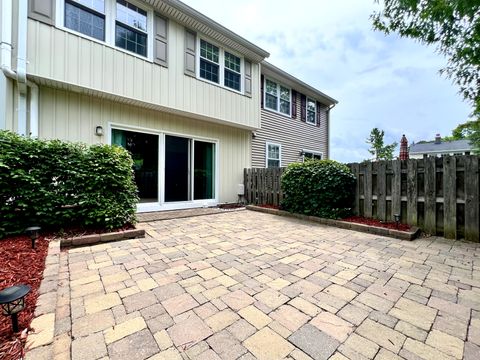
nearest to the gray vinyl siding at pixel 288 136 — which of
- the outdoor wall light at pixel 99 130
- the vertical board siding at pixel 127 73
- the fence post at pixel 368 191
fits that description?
the vertical board siding at pixel 127 73

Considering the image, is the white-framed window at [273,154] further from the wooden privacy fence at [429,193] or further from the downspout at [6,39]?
the downspout at [6,39]

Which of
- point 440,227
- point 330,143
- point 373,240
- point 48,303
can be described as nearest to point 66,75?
point 48,303

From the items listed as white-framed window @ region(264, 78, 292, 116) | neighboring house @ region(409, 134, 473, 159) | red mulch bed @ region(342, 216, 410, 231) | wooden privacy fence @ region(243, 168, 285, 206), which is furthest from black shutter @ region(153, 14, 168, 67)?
neighboring house @ region(409, 134, 473, 159)

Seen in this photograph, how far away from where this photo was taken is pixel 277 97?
10086mm

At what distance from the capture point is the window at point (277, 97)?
9.71 meters

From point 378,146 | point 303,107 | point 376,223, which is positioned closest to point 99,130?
point 376,223

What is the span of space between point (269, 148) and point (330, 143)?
528 cm

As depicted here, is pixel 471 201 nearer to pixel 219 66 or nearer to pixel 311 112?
pixel 219 66

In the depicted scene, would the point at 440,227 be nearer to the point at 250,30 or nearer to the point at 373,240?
the point at 373,240

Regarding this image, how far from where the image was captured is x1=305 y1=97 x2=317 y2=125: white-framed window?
1177cm

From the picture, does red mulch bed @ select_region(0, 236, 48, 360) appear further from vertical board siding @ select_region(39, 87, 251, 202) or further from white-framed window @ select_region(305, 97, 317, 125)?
white-framed window @ select_region(305, 97, 317, 125)

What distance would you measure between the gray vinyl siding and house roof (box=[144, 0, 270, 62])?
2311mm

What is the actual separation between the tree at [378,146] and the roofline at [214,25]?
26713mm

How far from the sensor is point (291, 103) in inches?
421
